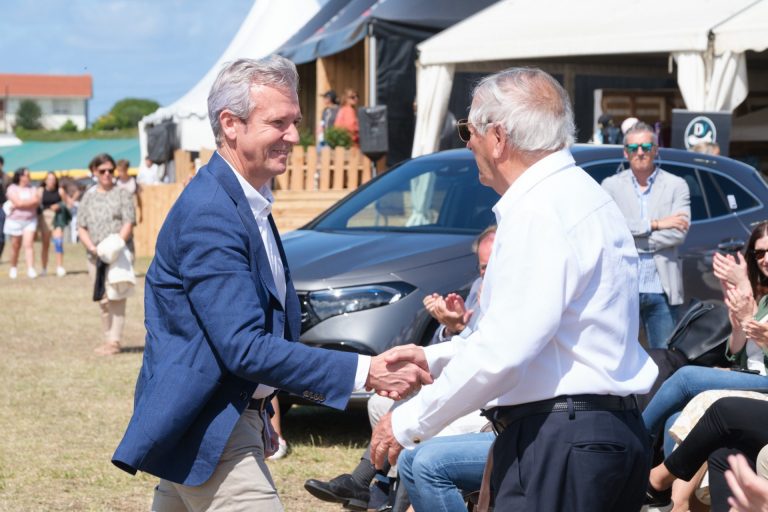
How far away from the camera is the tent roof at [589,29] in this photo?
552 inches

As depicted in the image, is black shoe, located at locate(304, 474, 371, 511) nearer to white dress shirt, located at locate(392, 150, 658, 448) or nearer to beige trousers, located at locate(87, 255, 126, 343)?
white dress shirt, located at locate(392, 150, 658, 448)

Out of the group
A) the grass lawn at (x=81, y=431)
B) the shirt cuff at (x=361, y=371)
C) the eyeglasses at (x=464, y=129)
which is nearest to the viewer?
the eyeglasses at (x=464, y=129)

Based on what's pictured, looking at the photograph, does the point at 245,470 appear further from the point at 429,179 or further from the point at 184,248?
the point at 429,179

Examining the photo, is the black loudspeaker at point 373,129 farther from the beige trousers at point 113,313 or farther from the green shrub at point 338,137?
the beige trousers at point 113,313

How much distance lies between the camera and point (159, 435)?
3334 mm

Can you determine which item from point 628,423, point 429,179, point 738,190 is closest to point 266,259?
point 628,423

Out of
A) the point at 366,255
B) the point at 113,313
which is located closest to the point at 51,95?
the point at 113,313

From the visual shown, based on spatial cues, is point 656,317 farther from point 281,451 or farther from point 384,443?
point 384,443

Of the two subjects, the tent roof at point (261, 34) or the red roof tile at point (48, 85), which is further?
the red roof tile at point (48, 85)

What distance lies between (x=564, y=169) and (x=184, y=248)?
3.46 ft

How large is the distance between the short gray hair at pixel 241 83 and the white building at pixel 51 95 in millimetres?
142768

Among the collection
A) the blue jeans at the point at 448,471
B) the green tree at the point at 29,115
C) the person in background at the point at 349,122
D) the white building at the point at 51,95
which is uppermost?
the white building at the point at 51,95

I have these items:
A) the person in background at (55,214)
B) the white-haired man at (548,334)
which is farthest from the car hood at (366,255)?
the person in background at (55,214)

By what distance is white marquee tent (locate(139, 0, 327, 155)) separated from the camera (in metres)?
29.7
